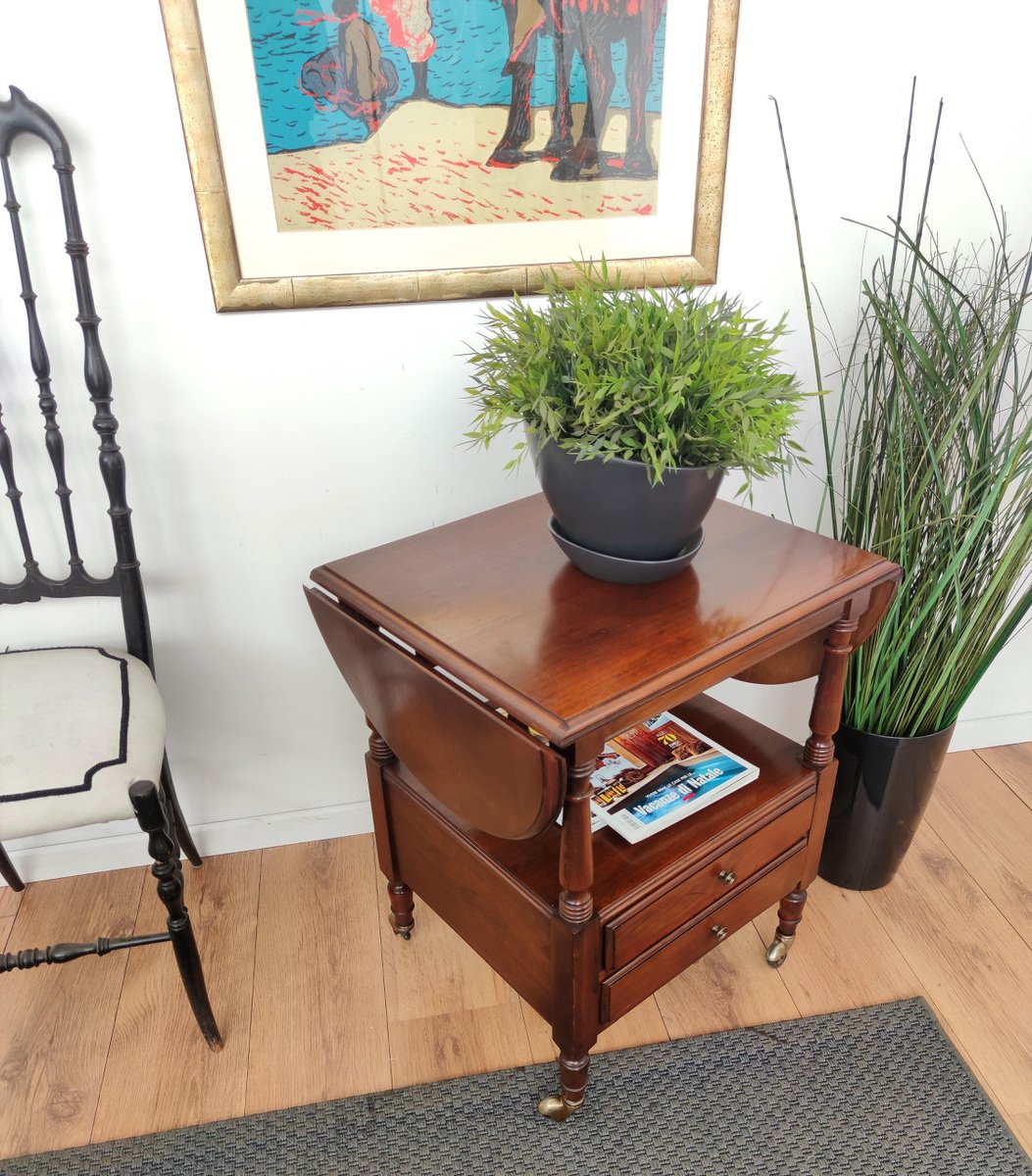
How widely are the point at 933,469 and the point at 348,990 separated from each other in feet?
4.23

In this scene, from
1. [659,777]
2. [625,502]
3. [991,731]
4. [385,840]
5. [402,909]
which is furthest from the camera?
[991,731]

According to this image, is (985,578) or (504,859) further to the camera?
(985,578)

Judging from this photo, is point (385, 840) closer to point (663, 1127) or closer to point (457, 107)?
point (663, 1127)

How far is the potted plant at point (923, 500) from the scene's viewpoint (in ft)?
4.38

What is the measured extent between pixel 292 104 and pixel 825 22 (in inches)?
31.6

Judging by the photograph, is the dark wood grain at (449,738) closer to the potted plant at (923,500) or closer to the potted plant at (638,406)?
the potted plant at (638,406)

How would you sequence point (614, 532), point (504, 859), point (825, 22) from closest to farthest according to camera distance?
point (614, 532) → point (504, 859) → point (825, 22)

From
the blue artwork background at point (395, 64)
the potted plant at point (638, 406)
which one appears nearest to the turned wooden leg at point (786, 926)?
the potted plant at point (638, 406)

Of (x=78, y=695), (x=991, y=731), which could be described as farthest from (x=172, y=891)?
(x=991, y=731)

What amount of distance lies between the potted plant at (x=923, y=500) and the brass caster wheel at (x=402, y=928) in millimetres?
800

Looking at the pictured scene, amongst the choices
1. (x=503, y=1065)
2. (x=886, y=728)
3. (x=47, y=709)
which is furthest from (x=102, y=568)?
(x=886, y=728)

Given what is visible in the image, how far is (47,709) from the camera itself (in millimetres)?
1292

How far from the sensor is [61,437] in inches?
53.2

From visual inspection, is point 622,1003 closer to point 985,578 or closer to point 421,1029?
point 421,1029
